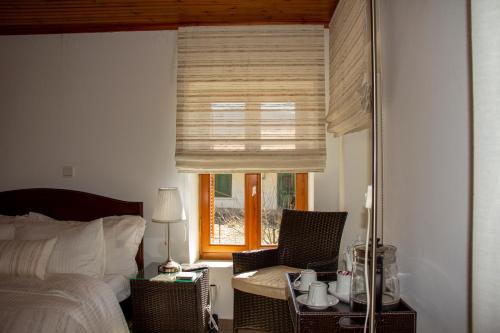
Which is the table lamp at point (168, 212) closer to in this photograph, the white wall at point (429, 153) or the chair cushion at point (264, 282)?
the chair cushion at point (264, 282)

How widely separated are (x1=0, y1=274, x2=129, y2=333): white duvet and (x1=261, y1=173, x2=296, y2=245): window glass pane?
1504 mm

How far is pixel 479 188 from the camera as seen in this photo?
35.9 inches

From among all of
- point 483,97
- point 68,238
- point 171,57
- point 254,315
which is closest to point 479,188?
point 483,97

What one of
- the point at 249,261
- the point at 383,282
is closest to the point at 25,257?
the point at 249,261

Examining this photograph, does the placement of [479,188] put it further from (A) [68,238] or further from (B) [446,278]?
(A) [68,238]

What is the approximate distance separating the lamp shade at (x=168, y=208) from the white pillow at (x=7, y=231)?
104cm

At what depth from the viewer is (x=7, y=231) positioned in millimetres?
2885

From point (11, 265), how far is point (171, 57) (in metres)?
2.01

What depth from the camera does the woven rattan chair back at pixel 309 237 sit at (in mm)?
2832

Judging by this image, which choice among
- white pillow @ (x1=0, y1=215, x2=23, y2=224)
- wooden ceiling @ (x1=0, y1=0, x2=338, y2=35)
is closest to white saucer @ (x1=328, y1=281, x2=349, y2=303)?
wooden ceiling @ (x1=0, y1=0, x2=338, y2=35)

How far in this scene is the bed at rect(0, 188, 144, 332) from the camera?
204 centimetres

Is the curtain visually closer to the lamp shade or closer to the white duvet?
the white duvet

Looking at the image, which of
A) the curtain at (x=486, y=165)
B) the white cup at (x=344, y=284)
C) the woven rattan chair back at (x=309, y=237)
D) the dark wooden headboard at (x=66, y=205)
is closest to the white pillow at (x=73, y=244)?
the dark wooden headboard at (x=66, y=205)

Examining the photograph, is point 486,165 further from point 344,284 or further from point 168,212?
point 168,212
